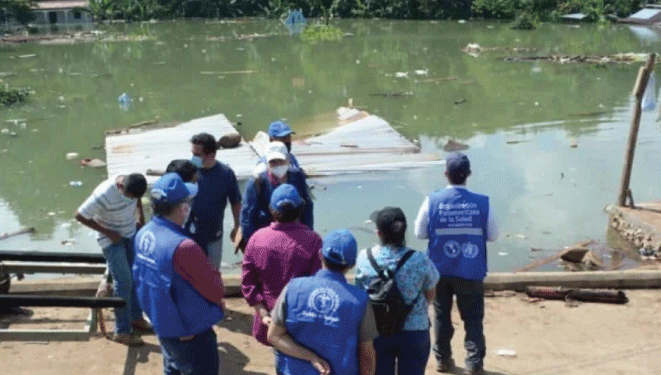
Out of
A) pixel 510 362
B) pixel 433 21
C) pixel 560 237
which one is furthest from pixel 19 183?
pixel 433 21

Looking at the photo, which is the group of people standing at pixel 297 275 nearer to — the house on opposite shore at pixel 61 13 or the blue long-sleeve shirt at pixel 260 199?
the blue long-sleeve shirt at pixel 260 199

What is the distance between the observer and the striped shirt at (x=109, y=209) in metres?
4.54

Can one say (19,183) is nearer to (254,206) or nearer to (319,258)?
(254,206)

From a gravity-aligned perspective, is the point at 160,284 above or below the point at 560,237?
above

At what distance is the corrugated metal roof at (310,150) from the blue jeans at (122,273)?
20.3 feet

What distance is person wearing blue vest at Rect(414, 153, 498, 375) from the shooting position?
4.20 meters

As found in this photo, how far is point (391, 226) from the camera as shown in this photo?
343 cm

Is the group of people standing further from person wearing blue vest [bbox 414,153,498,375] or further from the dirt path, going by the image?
the dirt path

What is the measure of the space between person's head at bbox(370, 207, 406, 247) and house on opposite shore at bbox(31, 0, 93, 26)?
1843 inches

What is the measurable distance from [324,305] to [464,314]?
67.3 inches

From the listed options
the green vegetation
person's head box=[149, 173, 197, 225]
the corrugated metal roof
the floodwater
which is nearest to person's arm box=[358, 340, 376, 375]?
person's head box=[149, 173, 197, 225]

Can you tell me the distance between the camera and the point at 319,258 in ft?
11.3

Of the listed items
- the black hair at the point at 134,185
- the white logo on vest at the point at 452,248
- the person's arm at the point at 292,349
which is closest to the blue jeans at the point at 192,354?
the person's arm at the point at 292,349

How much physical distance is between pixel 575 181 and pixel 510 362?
6787 mm
